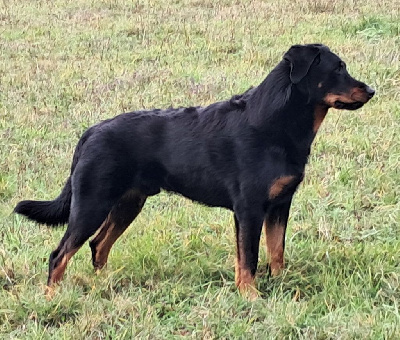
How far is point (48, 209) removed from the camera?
12.3 ft

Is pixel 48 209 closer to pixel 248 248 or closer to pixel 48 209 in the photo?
pixel 48 209

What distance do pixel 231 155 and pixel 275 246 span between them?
0.66 meters

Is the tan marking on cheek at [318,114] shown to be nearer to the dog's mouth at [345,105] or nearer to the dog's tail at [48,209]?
the dog's mouth at [345,105]

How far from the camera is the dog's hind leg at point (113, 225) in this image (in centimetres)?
383

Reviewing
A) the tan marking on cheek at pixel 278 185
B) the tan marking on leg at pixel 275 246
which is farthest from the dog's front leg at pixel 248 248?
the tan marking on leg at pixel 275 246

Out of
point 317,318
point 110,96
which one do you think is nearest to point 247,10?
point 110,96

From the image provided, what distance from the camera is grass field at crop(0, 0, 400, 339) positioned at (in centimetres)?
314

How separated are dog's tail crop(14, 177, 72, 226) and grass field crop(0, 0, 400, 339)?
332mm

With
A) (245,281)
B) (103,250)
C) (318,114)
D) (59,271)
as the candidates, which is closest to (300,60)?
(318,114)

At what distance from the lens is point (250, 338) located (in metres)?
2.97

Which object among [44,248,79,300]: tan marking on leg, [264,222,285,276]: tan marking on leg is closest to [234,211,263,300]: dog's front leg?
[264,222,285,276]: tan marking on leg

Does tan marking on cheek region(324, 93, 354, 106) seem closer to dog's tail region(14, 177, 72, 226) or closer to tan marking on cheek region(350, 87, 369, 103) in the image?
tan marking on cheek region(350, 87, 369, 103)

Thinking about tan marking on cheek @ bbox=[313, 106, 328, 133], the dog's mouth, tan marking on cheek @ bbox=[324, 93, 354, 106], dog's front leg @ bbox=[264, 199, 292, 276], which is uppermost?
tan marking on cheek @ bbox=[324, 93, 354, 106]

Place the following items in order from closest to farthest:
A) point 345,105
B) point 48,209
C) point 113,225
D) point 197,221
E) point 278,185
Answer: point 278,185, point 345,105, point 48,209, point 113,225, point 197,221
